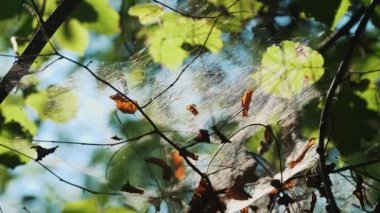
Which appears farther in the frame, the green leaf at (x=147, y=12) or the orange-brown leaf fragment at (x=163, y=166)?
the green leaf at (x=147, y=12)

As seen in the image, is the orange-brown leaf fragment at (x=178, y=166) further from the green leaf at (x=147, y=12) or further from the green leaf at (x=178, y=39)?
the green leaf at (x=147, y=12)

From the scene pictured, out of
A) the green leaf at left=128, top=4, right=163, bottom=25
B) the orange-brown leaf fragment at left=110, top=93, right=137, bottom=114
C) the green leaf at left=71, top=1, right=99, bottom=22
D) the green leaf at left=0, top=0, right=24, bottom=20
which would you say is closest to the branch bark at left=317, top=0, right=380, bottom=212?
the orange-brown leaf fragment at left=110, top=93, right=137, bottom=114

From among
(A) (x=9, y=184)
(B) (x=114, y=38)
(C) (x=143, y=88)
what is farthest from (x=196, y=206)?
(A) (x=9, y=184)

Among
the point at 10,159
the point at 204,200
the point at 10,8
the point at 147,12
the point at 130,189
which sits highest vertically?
the point at 147,12

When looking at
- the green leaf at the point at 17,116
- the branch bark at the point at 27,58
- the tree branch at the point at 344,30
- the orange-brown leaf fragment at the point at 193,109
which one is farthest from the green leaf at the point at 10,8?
the tree branch at the point at 344,30

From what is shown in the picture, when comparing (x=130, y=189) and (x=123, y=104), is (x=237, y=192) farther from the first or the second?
(x=123, y=104)

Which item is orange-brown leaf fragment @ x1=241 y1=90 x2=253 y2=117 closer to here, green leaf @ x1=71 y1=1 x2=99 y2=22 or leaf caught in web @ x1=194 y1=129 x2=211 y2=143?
leaf caught in web @ x1=194 y1=129 x2=211 y2=143

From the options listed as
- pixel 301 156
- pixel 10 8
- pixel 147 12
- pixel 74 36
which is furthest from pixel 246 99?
pixel 10 8
